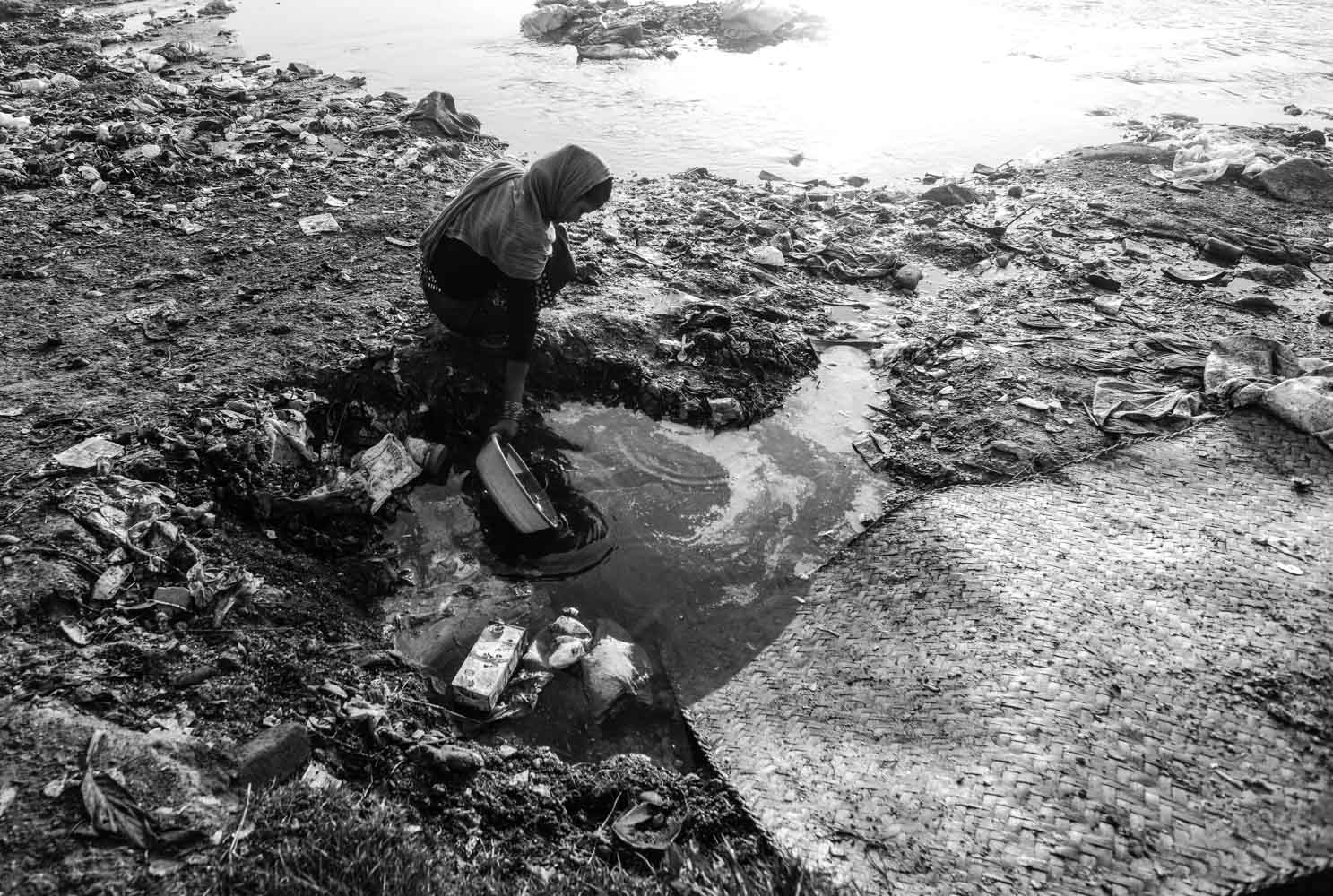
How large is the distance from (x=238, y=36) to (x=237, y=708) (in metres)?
9.74

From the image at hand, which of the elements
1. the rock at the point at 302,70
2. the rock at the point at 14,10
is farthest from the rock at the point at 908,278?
the rock at the point at 14,10

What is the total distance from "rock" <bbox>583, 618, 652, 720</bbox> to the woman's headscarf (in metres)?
1.53

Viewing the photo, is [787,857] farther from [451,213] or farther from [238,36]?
[238,36]

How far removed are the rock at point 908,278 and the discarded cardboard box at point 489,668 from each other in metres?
3.35

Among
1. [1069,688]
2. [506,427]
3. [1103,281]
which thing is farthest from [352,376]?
[1103,281]

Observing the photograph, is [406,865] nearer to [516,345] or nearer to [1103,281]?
[516,345]

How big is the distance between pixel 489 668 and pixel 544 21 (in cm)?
949

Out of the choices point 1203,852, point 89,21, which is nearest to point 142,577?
point 1203,852

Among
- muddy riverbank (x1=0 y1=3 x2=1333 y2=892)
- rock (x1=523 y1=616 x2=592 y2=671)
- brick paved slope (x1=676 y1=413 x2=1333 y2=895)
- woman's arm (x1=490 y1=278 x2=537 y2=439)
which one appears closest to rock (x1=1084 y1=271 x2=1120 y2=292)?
muddy riverbank (x1=0 y1=3 x2=1333 y2=892)

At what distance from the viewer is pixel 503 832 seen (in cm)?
195

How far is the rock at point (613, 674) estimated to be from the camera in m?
2.41

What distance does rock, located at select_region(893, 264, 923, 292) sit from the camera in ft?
15.0

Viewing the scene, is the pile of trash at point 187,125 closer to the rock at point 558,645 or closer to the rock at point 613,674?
the rock at point 558,645

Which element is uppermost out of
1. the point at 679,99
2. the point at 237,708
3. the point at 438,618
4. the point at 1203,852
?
the point at 679,99
